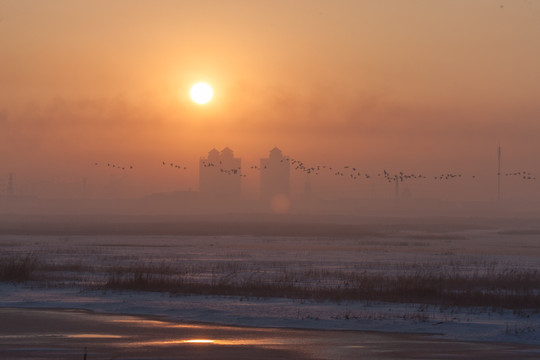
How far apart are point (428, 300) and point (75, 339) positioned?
15.2 meters

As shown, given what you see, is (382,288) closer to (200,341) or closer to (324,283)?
(324,283)

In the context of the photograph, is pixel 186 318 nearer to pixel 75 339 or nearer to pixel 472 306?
pixel 75 339

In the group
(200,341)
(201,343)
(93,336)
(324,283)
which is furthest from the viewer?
(324,283)

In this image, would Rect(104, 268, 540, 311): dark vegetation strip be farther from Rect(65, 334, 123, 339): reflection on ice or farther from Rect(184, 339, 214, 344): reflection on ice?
Rect(65, 334, 123, 339): reflection on ice

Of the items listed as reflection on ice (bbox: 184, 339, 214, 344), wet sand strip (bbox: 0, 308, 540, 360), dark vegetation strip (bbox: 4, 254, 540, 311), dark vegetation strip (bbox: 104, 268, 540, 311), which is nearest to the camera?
wet sand strip (bbox: 0, 308, 540, 360)

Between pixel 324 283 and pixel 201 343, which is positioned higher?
pixel 324 283

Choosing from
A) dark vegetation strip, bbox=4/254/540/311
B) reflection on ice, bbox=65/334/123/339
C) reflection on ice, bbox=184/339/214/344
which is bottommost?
reflection on ice, bbox=184/339/214/344

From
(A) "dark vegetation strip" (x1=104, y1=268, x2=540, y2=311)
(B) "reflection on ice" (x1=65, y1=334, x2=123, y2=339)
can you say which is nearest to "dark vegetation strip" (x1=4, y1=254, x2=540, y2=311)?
(A) "dark vegetation strip" (x1=104, y1=268, x2=540, y2=311)

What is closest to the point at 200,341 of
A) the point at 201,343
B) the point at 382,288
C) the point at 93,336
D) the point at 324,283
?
the point at 201,343

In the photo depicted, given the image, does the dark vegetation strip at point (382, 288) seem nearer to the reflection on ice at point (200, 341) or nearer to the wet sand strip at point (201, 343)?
the wet sand strip at point (201, 343)

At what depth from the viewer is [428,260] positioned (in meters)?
58.0

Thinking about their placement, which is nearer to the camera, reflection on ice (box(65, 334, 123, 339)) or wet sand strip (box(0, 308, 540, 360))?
wet sand strip (box(0, 308, 540, 360))

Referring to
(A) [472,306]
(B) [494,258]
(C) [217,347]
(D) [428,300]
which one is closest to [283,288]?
(D) [428,300]

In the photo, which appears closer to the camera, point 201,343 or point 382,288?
point 201,343
